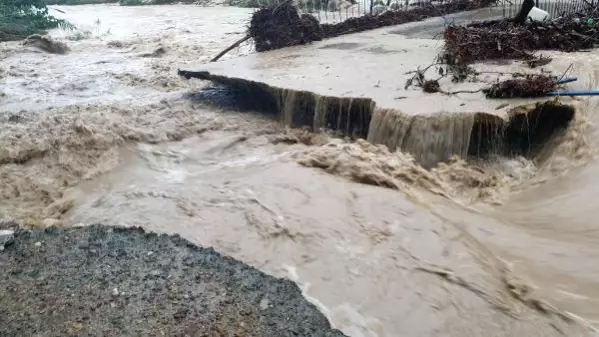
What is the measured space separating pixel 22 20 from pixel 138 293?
1675cm

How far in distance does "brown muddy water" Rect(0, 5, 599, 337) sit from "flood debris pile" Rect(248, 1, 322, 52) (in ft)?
7.50

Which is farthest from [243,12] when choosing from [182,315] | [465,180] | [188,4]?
[182,315]

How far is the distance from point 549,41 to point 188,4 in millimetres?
19371

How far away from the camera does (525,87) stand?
6105 millimetres

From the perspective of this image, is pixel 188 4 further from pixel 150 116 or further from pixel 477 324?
pixel 477 324

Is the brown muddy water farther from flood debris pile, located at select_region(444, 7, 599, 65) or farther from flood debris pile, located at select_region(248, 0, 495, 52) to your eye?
flood debris pile, located at select_region(248, 0, 495, 52)

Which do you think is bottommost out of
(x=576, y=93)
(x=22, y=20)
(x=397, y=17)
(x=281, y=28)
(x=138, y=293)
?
(x=138, y=293)

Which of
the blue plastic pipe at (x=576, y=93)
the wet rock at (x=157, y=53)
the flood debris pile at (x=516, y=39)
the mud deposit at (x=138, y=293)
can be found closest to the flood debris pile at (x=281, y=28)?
the wet rock at (x=157, y=53)

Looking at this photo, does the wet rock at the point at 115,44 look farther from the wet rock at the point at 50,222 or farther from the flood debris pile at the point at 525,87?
the flood debris pile at the point at 525,87

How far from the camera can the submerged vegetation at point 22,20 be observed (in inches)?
624

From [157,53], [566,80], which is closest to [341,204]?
[566,80]

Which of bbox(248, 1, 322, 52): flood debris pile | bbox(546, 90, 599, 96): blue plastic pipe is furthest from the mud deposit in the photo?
bbox(248, 1, 322, 52): flood debris pile

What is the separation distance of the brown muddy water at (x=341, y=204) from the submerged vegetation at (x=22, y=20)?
8.36m

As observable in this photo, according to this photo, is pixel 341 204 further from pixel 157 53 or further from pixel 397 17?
pixel 157 53
